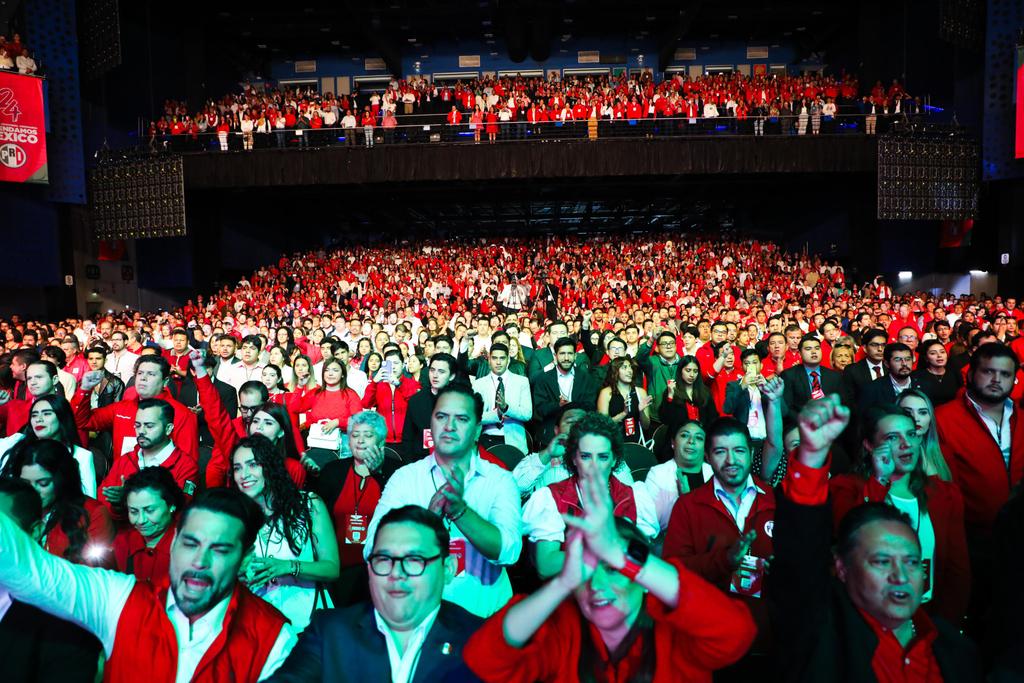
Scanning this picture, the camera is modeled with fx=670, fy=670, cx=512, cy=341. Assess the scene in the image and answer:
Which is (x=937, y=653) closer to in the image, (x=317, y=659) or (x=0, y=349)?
(x=317, y=659)

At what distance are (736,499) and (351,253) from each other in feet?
69.7

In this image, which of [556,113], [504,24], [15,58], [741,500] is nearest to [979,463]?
[741,500]

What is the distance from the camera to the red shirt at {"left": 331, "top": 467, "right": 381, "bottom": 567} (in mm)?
3225

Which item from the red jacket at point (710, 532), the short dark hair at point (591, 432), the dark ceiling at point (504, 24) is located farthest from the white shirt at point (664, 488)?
the dark ceiling at point (504, 24)

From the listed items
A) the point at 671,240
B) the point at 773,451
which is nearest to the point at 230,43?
the point at 671,240

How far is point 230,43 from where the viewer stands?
2502 centimetres

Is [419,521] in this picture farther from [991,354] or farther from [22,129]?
[22,129]

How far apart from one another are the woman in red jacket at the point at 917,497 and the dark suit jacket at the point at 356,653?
1.62m

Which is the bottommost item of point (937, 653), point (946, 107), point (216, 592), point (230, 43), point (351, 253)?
point (937, 653)

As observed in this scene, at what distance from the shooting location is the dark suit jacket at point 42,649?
1854 mm

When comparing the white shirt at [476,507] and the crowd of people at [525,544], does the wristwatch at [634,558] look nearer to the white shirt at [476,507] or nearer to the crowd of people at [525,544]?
the crowd of people at [525,544]

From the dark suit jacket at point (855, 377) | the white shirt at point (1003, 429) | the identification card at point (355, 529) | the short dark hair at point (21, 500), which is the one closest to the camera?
the short dark hair at point (21, 500)

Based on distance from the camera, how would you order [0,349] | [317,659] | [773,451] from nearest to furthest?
[317,659] < [773,451] < [0,349]

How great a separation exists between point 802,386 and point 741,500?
10.1 feet
